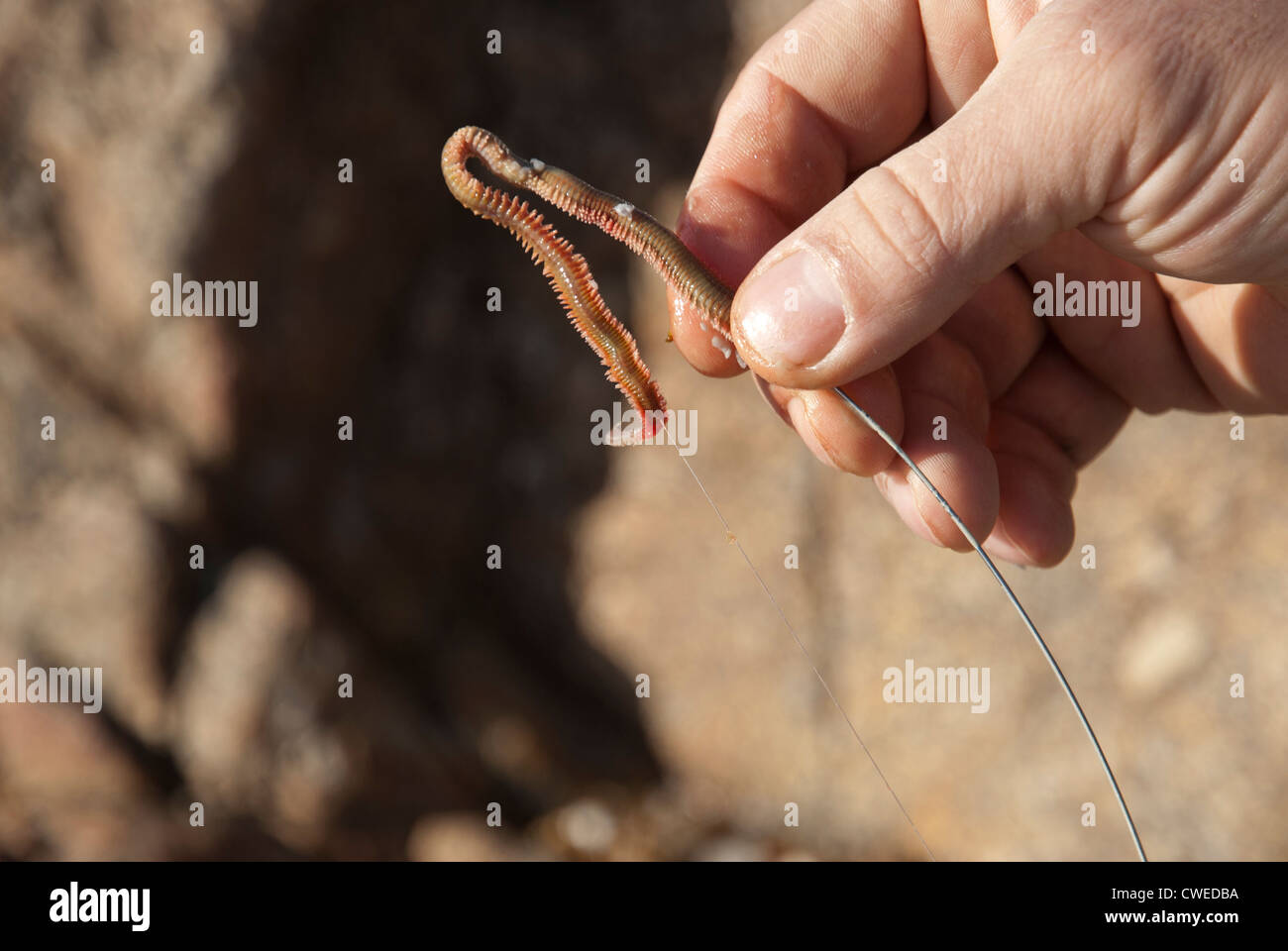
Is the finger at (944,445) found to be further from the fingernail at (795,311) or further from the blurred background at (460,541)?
the blurred background at (460,541)

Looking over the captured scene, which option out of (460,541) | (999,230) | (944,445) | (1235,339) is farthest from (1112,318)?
(460,541)

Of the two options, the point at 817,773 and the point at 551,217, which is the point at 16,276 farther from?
the point at 817,773

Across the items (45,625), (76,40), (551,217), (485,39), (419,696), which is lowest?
(419,696)

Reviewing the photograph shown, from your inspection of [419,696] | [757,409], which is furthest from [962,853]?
[419,696]

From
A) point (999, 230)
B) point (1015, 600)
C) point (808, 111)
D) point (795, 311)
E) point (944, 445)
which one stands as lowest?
point (1015, 600)

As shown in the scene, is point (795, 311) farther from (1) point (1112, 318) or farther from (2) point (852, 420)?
(1) point (1112, 318)

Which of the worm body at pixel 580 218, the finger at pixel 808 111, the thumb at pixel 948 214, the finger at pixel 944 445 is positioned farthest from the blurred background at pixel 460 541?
the thumb at pixel 948 214
